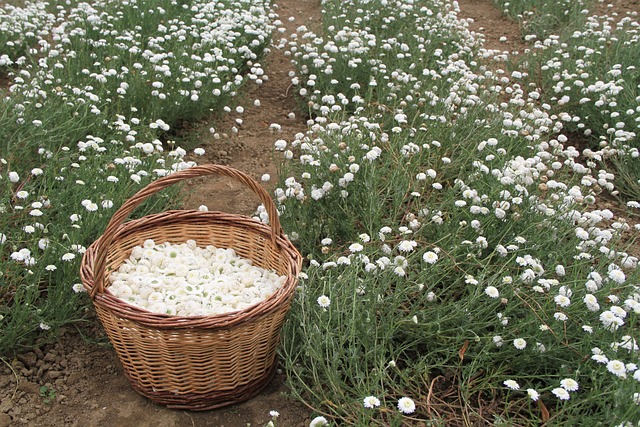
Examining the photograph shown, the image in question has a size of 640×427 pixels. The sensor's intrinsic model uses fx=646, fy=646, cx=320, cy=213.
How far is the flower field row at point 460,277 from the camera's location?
105 inches

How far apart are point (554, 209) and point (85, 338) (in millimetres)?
2529

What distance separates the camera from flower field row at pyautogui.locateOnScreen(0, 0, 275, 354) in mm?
3127

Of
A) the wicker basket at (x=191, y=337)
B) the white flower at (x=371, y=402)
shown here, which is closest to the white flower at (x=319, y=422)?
the white flower at (x=371, y=402)

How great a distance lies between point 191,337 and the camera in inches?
100

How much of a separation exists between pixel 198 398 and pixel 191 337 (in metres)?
0.40

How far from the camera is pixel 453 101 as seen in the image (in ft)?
15.9

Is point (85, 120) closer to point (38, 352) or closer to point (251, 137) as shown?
point (251, 137)

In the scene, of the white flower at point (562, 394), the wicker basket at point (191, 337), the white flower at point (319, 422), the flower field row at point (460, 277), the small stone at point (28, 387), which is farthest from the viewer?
the small stone at point (28, 387)

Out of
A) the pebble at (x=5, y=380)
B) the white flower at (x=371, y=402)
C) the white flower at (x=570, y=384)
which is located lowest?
the pebble at (x=5, y=380)

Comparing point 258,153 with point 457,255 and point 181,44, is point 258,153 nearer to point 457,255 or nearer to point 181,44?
point 181,44

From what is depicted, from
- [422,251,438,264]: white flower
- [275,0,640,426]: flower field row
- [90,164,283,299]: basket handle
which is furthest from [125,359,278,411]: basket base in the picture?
[422,251,438,264]: white flower

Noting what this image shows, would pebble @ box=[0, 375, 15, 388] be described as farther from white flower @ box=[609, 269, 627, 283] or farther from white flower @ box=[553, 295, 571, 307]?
white flower @ box=[609, 269, 627, 283]

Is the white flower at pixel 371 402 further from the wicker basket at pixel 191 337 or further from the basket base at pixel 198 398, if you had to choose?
the basket base at pixel 198 398

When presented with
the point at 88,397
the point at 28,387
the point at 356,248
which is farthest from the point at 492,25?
the point at 28,387
